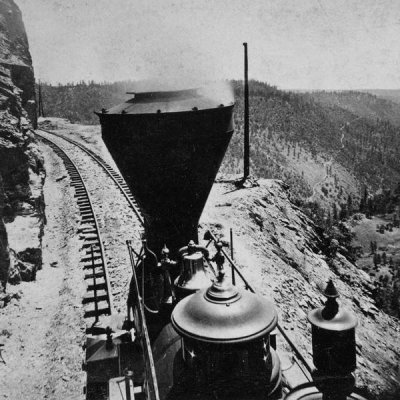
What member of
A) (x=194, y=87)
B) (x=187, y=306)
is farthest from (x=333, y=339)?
(x=194, y=87)

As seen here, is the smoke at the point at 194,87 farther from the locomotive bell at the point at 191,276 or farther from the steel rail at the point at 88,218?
the steel rail at the point at 88,218

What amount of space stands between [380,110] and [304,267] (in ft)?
473

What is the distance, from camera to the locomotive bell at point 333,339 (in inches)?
101

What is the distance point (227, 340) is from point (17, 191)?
36.2ft

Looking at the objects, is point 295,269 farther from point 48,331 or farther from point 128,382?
point 128,382

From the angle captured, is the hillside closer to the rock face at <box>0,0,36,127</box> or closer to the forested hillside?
the forested hillside

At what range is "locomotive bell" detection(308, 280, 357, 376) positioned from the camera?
257 cm

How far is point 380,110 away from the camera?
139m

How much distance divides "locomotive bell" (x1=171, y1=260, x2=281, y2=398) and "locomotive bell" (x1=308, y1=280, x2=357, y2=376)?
0.36 meters

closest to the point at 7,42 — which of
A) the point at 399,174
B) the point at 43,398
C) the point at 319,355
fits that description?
the point at 43,398

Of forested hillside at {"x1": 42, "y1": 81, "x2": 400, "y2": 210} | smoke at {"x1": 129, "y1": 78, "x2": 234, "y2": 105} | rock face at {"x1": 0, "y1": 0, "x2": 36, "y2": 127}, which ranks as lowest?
forested hillside at {"x1": 42, "y1": 81, "x2": 400, "y2": 210}

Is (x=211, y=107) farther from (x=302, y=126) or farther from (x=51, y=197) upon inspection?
(x=302, y=126)

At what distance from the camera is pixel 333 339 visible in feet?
8.44

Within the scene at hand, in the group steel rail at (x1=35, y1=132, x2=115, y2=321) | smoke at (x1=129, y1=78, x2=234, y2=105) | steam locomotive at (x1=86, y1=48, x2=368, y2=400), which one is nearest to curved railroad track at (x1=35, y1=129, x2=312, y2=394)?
steel rail at (x1=35, y1=132, x2=115, y2=321)
